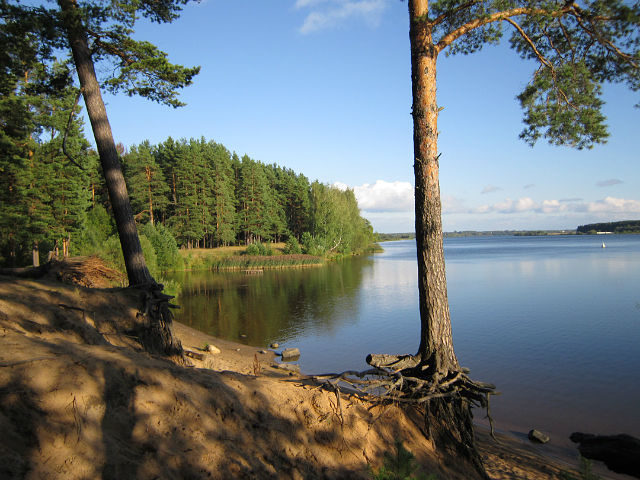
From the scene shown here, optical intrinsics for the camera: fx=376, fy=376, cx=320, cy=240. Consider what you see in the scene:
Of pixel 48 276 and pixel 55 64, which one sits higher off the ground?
pixel 55 64

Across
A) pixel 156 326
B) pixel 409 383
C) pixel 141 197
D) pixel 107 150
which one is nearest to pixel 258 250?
pixel 141 197

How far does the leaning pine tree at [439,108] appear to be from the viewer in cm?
557

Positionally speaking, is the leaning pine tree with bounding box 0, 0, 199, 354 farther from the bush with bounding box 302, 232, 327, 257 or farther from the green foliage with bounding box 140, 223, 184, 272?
the bush with bounding box 302, 232, 327, 257

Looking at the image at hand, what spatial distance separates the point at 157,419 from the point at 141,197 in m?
52.7

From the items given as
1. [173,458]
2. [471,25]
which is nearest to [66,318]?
[173,458]

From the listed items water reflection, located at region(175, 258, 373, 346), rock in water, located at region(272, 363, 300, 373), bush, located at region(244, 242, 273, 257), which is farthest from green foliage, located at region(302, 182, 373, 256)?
rock in water, located at region(272, 363, 300, 373)

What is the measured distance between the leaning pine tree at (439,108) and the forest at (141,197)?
23.0ft

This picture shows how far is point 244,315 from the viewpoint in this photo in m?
21.1

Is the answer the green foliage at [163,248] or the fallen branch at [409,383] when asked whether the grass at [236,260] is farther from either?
the fallen branch at [409,383]

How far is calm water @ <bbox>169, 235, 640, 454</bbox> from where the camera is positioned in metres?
10.1

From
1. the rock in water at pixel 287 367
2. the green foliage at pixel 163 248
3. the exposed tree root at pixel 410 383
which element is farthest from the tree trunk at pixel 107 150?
the green foliage at pixel 163 248

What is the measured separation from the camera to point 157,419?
3.59 m

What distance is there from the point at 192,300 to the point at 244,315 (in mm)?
6829

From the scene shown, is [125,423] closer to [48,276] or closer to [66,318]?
[66,318]
